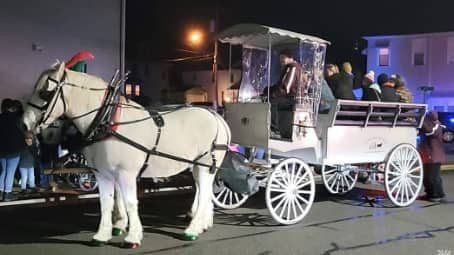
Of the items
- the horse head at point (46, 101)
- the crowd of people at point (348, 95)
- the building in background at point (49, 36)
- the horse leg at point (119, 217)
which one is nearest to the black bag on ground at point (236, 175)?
the crowd of people at point (348, 95)

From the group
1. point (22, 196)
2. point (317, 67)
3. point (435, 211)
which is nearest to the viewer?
point (317, 67)

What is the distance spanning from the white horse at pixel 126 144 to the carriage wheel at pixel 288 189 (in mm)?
1011

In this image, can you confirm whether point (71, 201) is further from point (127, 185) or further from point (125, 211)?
point (127, 185)

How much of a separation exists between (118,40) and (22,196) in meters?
6.23

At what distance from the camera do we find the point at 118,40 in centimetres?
1653

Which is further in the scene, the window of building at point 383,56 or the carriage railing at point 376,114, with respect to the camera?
the window of building at point 383,56

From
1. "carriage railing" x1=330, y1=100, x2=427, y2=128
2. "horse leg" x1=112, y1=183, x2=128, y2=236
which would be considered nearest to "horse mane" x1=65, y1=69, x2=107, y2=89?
"horse leg" x1=112, y1=183, x2=128, y2=236

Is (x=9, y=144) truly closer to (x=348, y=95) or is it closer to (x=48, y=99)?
(x=48, y=99)

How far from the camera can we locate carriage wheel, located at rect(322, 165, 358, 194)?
1202cm

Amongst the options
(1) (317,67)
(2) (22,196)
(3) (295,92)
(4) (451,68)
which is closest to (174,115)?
(3) (295,92)

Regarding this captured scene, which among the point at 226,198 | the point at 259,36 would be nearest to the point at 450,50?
the point at 259,36

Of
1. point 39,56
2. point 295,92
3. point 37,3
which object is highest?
point 37,3

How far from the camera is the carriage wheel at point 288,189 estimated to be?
30.1 ft

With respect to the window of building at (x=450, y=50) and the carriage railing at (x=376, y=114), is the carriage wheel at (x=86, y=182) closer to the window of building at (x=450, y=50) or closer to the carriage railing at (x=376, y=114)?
the carriage railing at (x=376, y=114)
